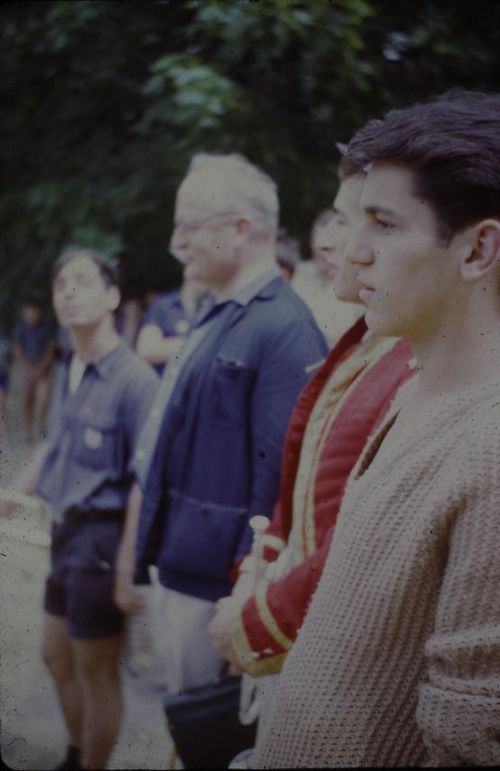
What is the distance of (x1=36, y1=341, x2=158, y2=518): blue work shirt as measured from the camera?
7.43ft

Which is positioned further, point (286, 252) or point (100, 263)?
point (286, 252)

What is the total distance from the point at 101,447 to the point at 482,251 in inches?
61.8

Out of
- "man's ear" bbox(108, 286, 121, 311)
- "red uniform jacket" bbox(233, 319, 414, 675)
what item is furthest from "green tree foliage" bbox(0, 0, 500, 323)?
"red uniform jacket" bbox(233, 319, 414, 675)

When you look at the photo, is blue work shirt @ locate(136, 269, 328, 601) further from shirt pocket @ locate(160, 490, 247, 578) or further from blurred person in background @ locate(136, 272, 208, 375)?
blurred person in background @ locate(136, 272, 208, 375)

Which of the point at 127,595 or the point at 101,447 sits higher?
the point at 101,447

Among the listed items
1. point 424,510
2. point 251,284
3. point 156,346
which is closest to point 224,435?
point 251,284

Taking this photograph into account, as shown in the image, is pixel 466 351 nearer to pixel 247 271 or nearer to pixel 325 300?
pixel 247 271

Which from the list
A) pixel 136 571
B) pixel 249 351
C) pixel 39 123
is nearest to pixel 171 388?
pixel 249 351

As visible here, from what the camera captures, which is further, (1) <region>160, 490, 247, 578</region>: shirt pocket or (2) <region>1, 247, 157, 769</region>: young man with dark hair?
(2) <region>1, 247, 157, 769</region>: young man with dark hair

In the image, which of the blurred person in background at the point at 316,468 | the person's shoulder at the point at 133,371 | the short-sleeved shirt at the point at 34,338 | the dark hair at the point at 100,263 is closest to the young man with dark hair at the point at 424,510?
the blurred person in background at the point at 316,468

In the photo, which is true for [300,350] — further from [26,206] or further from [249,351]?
[26,206]

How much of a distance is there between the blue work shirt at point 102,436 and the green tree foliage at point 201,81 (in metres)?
0.43

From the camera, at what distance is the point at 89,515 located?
7.45ft

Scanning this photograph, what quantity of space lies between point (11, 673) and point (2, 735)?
0.15 metres
